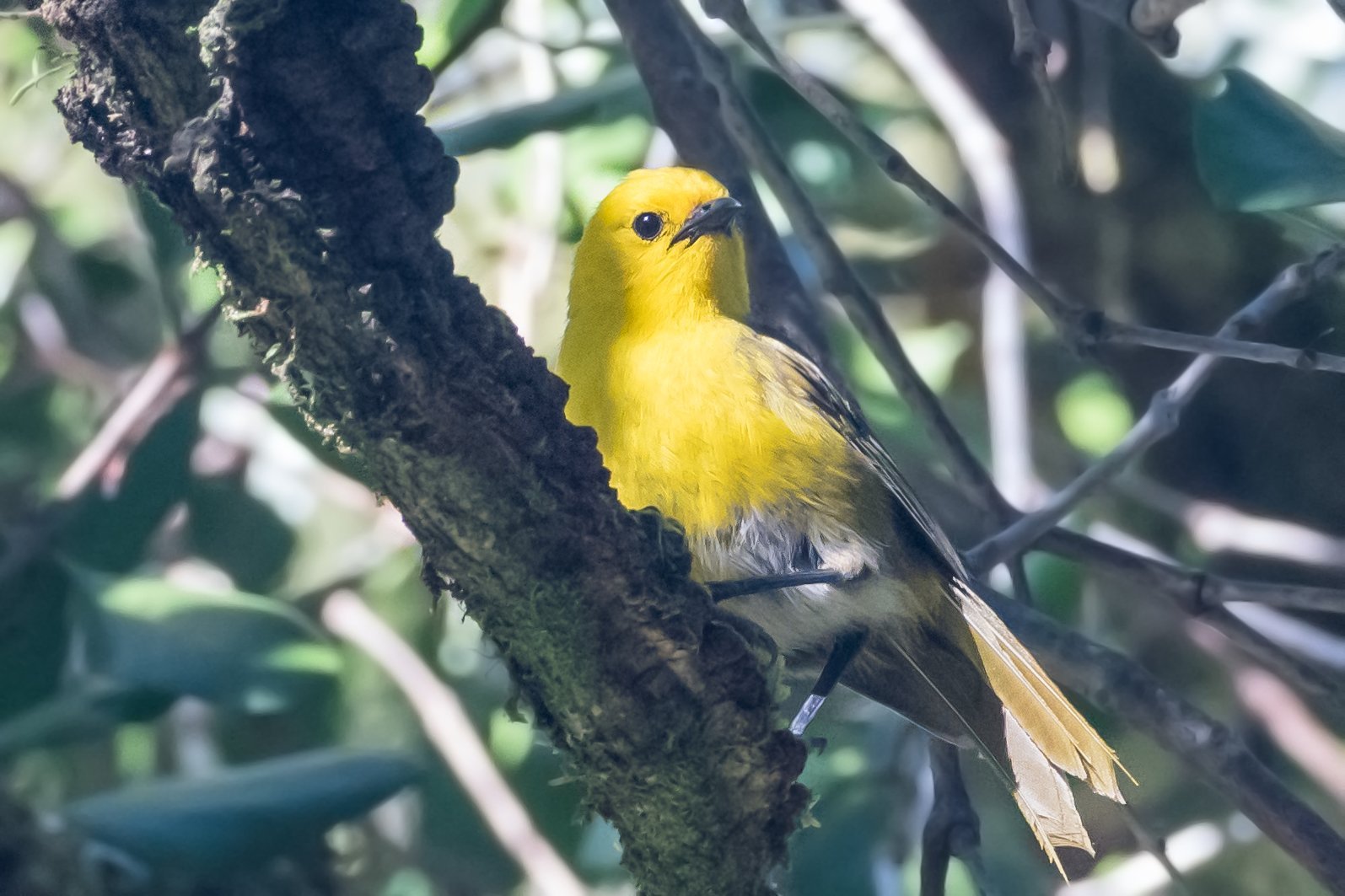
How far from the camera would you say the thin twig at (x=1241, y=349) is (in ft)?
7.59

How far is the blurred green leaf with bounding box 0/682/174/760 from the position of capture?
2.75 metres

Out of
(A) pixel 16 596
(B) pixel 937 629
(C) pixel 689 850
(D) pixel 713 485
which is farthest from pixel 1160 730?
(A) pixel 16 596

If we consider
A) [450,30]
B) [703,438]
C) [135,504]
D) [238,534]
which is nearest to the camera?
[703,438]

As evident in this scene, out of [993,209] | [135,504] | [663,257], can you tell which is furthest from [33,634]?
[993,209]

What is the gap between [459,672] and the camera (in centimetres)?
342

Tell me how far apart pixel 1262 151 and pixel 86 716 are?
8.74 feet

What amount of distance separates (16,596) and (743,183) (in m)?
2.06

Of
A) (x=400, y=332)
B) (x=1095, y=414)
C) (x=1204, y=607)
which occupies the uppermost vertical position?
(x=400, y=332)

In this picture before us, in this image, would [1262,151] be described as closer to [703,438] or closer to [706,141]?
[703,438]

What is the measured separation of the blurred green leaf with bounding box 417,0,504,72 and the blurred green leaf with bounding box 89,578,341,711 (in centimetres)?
143

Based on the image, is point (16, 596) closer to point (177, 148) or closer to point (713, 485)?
point (713, 485)

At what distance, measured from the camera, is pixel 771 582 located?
2.41 m

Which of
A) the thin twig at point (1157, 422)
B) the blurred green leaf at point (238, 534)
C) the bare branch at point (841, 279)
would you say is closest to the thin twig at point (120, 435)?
the blurred green leaf at point (238, 534)

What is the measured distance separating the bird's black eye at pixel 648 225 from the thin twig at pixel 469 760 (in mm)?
1250
